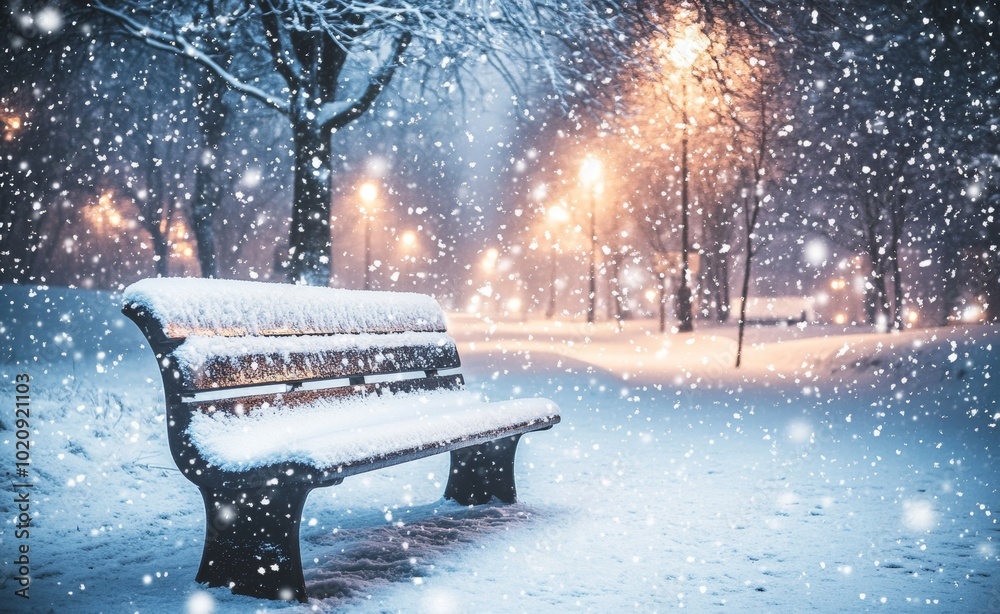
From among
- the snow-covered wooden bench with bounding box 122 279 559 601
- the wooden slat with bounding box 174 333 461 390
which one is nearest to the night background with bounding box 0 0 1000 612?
the snow-covered wooden bench with bounding box 122 279 559 601

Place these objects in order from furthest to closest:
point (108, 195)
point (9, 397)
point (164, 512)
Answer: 1. point (108, 195)
2. point (9, 397)
3. point (164, 512)

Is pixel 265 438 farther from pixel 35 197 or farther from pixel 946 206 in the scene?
pixel 35 197

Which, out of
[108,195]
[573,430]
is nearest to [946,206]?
[573,430]

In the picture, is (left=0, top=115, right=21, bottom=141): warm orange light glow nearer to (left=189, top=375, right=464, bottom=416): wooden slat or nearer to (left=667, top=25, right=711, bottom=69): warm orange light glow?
(left=667, top=25, right=711, bottom=69): warm orange light glow

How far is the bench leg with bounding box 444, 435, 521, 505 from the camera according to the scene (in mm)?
4961

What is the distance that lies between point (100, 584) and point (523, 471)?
3.66 metres

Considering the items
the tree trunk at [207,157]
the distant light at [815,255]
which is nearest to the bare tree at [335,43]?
the tree trunk at [207,157]

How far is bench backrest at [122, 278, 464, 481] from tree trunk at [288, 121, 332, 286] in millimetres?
4561

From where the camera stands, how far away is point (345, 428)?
355 cm

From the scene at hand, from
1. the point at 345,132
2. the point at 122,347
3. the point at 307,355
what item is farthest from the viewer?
the point at 345,132

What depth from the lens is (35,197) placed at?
88.7 ft

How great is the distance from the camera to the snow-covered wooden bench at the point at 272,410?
293 cm

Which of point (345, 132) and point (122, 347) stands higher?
point (345, 132)

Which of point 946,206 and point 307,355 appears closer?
point 307,355
